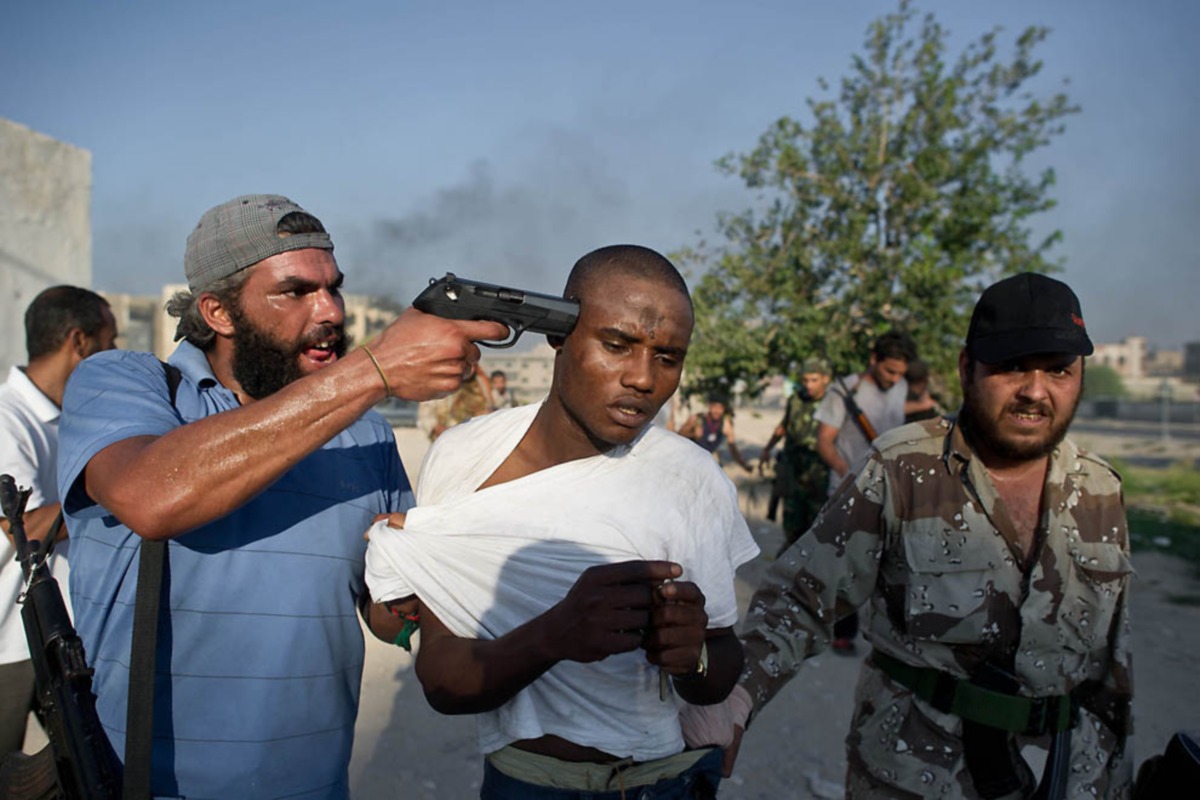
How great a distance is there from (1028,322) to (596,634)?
1.59m

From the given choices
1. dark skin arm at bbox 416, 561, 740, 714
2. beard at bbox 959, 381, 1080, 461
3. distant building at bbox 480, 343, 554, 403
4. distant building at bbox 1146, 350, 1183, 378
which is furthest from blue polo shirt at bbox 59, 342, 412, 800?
distant building at bbox 1146, 350, 1183, 378

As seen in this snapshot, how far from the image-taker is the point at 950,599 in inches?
93.4

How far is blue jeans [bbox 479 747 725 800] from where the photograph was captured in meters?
1.79

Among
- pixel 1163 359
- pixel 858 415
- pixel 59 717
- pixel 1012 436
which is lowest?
pixel 59 717

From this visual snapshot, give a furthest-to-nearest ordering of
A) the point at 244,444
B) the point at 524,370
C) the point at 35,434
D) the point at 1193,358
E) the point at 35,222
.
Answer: the point at 1193,358
the point at 524,370
the point at 35,222
the point at 35,434
the point at 244,444

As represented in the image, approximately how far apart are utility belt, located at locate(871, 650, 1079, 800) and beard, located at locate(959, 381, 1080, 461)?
0.63 meters

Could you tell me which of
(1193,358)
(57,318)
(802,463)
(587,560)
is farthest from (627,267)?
(1193,358)

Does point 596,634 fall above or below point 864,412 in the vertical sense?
below

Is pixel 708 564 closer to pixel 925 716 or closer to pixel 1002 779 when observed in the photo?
pixel 925 716

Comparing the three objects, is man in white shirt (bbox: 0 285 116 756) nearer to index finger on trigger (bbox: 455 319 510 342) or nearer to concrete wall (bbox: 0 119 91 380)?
index finger on trigger (bbox: 455 319 510 342)

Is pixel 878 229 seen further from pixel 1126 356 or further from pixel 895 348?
pixel 1126 356

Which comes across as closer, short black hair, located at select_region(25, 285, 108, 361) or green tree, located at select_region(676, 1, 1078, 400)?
short black hair, located at select_region(25, 285, 108, 361)

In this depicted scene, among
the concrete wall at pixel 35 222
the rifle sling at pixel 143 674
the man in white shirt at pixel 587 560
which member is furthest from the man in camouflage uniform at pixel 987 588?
the concrete wall at pixel 35 222

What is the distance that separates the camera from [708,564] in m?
1.81
